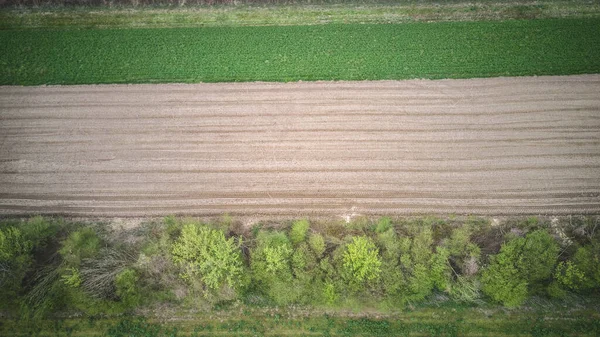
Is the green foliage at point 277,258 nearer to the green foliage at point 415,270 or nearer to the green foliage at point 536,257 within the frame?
the green foliage at point 415,270

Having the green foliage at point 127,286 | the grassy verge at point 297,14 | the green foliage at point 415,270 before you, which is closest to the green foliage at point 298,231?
the green foliage at point 415,270

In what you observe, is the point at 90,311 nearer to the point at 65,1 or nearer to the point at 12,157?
the point at 12,157

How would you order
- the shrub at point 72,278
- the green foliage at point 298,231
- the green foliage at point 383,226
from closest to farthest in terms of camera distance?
the shrub at point 72,278, the green foliage at point 298,231, the green foliage at point 383,226

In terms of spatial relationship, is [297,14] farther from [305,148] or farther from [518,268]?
[518,268]

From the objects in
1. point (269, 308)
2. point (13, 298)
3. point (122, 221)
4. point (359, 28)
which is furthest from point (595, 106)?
point (13, 298)

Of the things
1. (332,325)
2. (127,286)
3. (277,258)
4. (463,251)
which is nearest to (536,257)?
(463,251)
